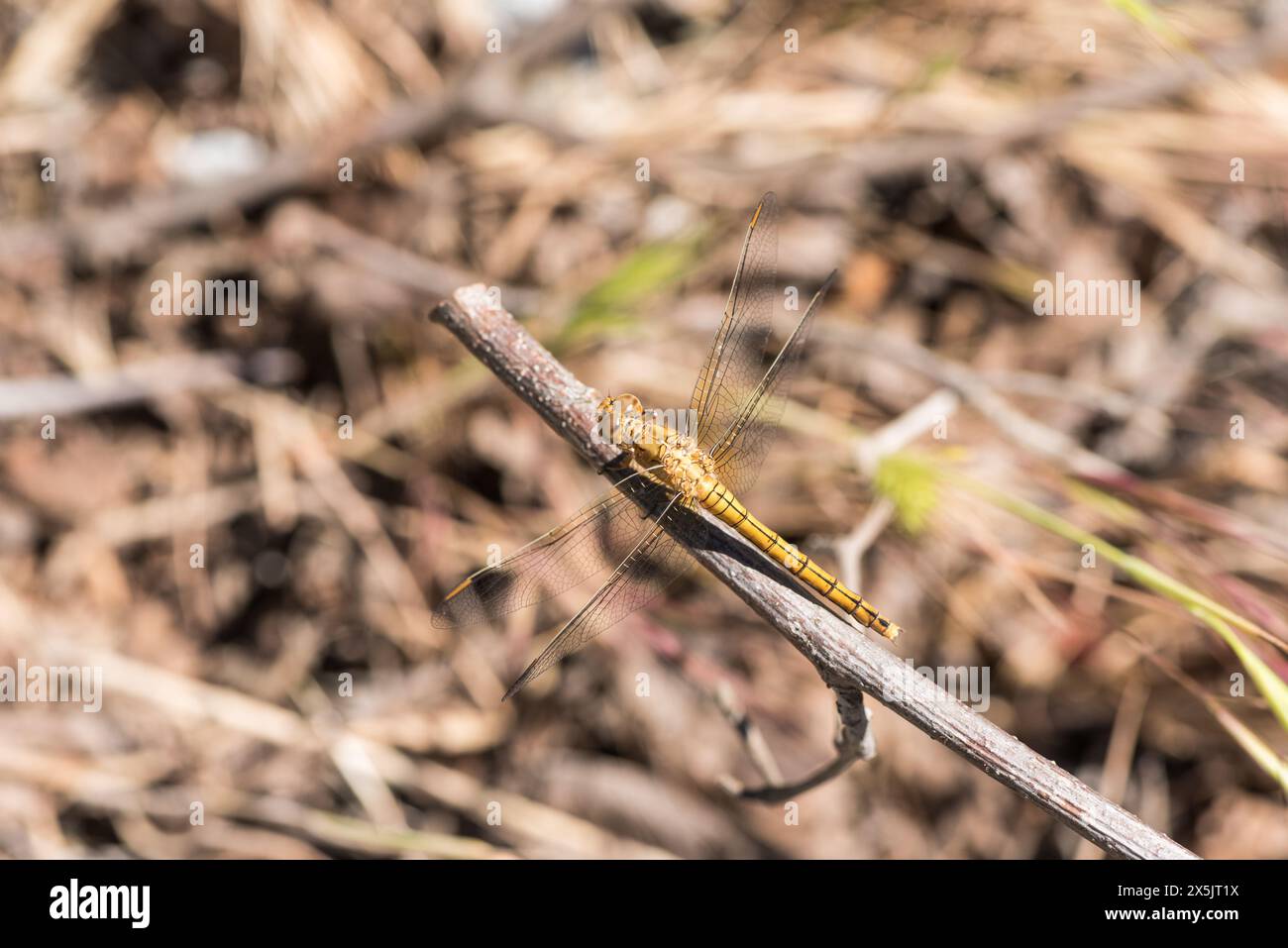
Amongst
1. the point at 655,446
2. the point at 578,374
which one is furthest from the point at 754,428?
the point at 578,374

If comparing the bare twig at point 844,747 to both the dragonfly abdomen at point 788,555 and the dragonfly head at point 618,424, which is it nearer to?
the dragonfly abdomen at point 788,555

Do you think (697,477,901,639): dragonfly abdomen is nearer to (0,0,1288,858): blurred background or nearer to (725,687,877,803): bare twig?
(725,687,877,803): bare twig

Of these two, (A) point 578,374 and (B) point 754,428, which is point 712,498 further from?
(A) point 578,374

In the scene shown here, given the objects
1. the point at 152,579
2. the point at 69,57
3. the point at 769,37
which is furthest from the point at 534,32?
the point at 152,579

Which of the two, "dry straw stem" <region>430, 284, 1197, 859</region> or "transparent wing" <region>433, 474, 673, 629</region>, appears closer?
"dry straw stem" <region>430, 284, 1197, 859</region>

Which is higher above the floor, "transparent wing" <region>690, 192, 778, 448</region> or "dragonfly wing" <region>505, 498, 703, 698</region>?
"transparent wing" <region>690, 192, 778, 448</region>

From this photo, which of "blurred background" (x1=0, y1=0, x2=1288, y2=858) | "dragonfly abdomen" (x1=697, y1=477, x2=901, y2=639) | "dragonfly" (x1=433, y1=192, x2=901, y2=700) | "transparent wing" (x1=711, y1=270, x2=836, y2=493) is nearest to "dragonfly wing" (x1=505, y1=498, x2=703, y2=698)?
"dragonfly" (x1=433, y1=192, x2=901, y2=700)

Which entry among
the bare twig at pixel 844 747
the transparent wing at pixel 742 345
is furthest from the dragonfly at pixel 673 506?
the bare twig at pixel 844 747
